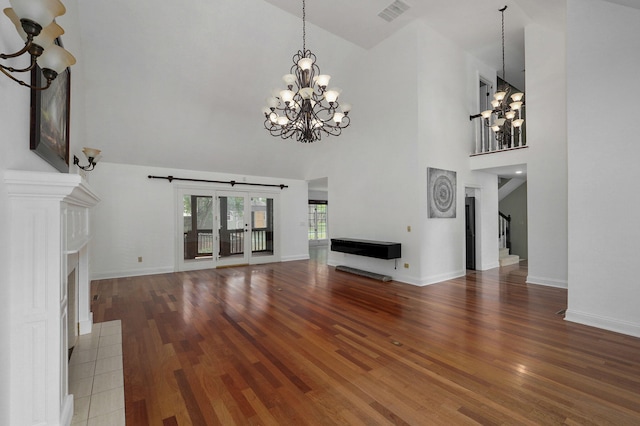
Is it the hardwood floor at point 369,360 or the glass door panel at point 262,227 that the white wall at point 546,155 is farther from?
the glass door panel at point 262,227

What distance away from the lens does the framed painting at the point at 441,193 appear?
5.52m

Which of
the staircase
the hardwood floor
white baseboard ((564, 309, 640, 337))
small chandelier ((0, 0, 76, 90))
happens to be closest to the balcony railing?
the staircase

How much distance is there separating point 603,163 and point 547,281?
280 cm

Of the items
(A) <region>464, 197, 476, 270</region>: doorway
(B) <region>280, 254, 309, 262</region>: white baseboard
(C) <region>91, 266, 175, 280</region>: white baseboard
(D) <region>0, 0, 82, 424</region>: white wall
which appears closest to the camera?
(D) <region>0, 0, 82, 424</region>: white wall

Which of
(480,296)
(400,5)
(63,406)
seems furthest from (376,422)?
(400,5)

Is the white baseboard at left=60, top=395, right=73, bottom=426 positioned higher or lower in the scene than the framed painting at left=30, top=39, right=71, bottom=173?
lower

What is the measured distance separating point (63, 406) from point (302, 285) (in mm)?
3925

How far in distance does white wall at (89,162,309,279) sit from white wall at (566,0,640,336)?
23.3ft

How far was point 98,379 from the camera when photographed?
2.37 meters

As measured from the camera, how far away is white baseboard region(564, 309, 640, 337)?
10.2 ft

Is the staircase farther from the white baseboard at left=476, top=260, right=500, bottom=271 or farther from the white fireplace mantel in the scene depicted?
the white fireplace mantel

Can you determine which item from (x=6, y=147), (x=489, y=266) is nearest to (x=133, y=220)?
(x=6, y=147)

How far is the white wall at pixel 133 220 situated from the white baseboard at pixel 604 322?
23.9ft

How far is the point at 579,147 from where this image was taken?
3459 millimetres
